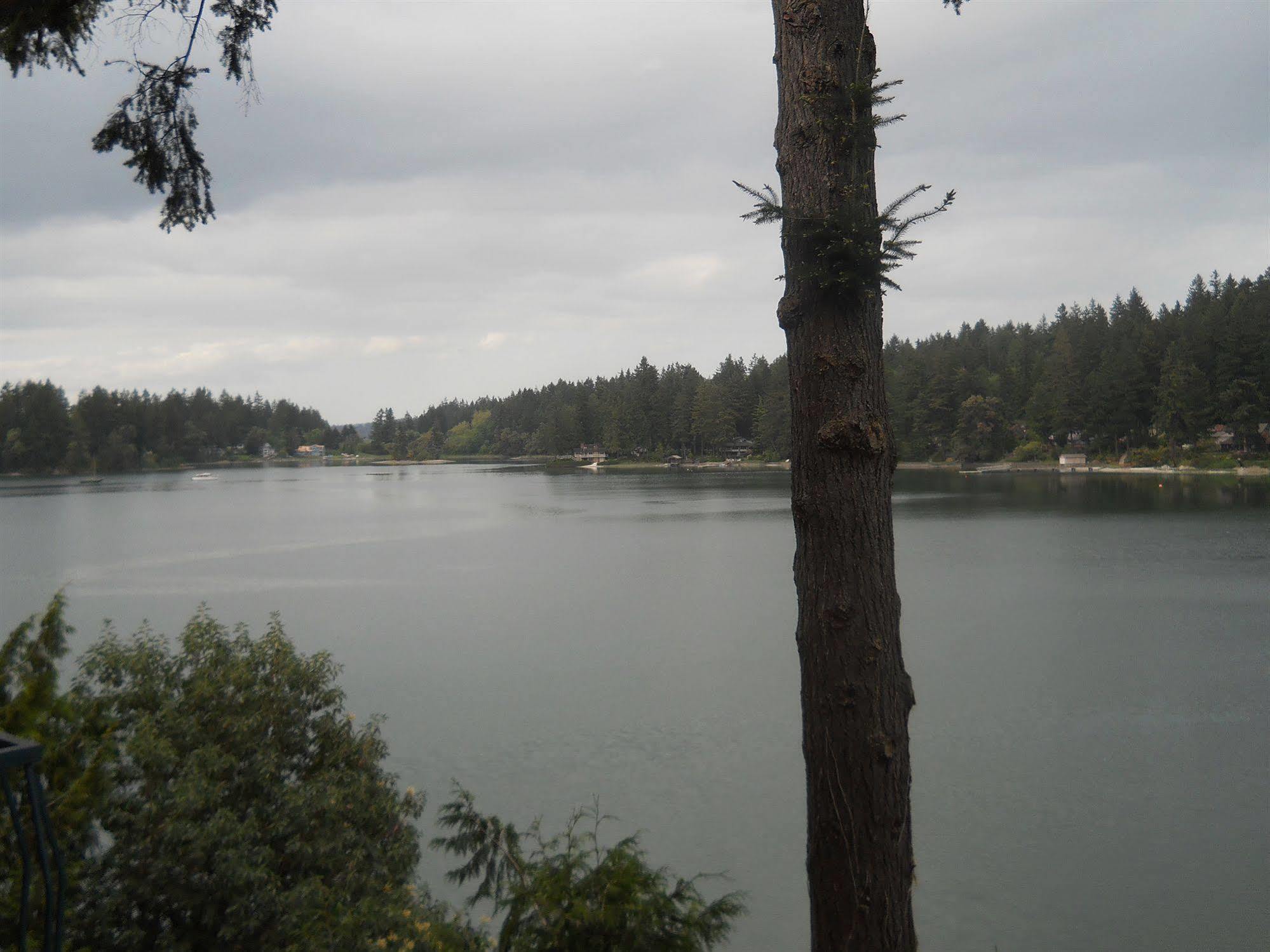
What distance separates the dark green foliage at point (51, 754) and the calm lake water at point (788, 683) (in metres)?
4.02

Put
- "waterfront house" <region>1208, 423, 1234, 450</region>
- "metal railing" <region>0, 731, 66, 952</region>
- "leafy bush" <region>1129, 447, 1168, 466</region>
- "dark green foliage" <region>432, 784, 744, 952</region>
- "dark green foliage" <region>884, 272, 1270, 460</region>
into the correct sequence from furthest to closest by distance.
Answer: "leafy bush" <region>1129, 447, 1168, 466</region>
"waterfront house" <region>1208, 423, 1234, 450</region>
"dark green foliage" <region>884, 272, 1270, 460</region>
"dark green foliage" <region>432, 784, 744, 952</region>
"metal railing" <region>0, 731, 66, 952</region>

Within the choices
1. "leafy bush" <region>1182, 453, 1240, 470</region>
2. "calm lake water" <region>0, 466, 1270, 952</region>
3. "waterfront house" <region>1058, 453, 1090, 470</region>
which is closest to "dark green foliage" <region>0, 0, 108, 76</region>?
"calm lake water" <region>0, 466, 1270, 952</region>

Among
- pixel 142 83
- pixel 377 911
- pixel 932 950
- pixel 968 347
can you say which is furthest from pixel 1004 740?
pixel 968 347

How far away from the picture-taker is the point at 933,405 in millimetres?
70938

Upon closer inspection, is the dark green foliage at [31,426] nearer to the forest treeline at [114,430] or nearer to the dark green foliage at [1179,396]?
the forest treeline at [114,430]

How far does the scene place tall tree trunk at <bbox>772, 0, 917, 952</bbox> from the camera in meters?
2.85

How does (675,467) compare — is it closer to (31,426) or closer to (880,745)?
(31,426)

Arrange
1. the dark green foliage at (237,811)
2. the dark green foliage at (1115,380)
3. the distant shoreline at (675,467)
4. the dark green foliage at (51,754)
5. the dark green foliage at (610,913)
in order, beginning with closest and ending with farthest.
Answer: the dark green foliage at (610,913), the dark green foliage at (51,754), the dark green foliage at (237,811), the dark green foliage at (1115,380), the distant shoreline at (675,467)

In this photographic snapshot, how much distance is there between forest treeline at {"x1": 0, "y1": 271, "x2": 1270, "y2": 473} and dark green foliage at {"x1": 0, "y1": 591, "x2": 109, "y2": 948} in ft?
114

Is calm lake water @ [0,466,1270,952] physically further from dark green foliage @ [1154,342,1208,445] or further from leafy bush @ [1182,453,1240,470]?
leafy bush @ [1182,453,1240,470]

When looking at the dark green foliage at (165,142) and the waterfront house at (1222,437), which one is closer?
the dark green foliage at (165,142)

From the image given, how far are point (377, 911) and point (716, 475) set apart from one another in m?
73.0

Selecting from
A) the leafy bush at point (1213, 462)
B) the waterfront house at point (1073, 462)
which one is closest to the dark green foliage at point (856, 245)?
the leafy bush at point (1213, 462)

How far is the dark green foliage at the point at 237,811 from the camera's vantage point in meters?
5.38
